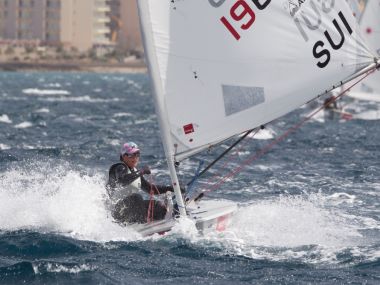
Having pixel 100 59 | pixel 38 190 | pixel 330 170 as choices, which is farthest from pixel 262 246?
pixel 100 59

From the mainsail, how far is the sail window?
14mm

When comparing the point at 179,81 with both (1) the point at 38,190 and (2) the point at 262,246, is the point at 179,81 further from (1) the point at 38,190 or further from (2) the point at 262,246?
(1) the point at 38,190

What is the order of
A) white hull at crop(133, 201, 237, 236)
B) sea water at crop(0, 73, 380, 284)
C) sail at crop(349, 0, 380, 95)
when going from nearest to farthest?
sea water at crop(0, 73, 380, 284)
white hull at crop(133, 201, 237, 236)
sail at crop(349, 0, 380, 95)

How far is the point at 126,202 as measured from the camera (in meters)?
14.1

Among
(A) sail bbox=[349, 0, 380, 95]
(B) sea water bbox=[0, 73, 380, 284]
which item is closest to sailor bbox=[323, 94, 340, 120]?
(B) sea water bbox=[0, 73, 380, 284]

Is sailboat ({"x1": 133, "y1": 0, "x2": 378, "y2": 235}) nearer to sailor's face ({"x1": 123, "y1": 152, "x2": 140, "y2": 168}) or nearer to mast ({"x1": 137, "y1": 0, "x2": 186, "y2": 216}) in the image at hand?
mast ({"x1": 137, "y1": 0, "x2": 186, "y2": 216})

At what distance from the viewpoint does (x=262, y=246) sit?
13.6 m

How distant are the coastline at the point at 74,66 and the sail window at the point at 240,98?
503 ft

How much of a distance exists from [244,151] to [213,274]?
55.2 feet

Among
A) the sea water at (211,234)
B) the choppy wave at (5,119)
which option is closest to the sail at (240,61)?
the sea water at (211,234)

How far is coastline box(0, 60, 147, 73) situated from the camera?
16400 centimetres

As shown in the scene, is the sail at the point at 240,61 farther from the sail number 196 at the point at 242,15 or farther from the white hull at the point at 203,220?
the white hull at the point at 203,220

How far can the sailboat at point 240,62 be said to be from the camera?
43.4 ft

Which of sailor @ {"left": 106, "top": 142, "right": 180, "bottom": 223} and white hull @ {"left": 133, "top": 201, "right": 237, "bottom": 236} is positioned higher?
sailor @ {"left": 106, "top": 142, "right": 180, "bottom": 223}
